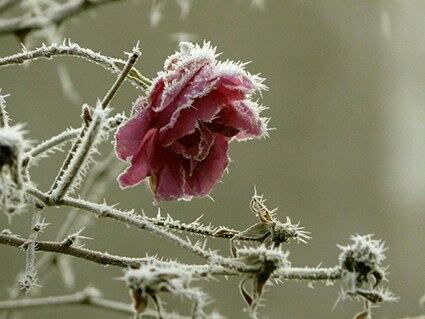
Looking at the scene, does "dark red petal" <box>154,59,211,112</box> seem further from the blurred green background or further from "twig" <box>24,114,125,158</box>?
the blurred green background

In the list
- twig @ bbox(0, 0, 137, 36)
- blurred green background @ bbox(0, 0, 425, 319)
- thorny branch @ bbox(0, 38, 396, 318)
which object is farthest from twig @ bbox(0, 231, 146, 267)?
blurred green background @ bbox(0, 0, 425, 319)

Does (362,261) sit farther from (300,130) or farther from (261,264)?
(300,130)

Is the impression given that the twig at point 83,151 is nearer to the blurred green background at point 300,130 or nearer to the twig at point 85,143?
the twig at point 85,143

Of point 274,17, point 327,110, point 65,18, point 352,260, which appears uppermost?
point 274,17

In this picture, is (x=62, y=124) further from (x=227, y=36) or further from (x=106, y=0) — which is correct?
(x=106, y=0)

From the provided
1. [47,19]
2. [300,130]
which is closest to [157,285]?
[47,19]

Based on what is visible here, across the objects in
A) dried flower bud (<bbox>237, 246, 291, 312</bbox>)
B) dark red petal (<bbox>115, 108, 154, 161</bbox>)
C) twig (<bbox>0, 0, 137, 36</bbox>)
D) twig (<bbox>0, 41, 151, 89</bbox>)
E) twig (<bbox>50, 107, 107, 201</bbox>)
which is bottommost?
dried flower bud (<bbox>237, 246, 291, 312</bbox>)

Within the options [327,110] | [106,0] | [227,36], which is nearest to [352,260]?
[106,0]
